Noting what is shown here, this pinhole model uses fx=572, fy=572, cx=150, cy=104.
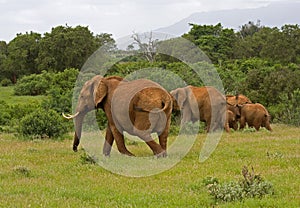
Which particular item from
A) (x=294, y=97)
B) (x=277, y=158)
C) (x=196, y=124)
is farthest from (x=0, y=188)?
(x=294, y=97)

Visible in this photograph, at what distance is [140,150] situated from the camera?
52.2 feet

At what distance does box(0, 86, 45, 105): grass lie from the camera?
44.1 metres

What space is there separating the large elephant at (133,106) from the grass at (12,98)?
27.6 metres

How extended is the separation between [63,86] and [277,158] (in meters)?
31.2

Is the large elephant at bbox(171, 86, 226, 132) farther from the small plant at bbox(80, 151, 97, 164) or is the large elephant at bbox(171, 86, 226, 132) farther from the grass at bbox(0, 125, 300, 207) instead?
the small plant at bbox(80, 151, 97, 164)

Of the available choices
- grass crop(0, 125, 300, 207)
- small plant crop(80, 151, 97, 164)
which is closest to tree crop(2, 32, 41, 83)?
grass crop(0, 125, 300, 207)

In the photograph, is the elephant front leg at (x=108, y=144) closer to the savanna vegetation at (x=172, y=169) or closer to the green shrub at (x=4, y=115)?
the savanna vegetation at (x=172, y=169)

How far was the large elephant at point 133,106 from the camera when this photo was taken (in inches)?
523

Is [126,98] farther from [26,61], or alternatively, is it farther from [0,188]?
[26,61]

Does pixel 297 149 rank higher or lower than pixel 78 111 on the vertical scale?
Result: lower

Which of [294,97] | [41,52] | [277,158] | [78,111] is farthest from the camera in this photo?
[41,52]

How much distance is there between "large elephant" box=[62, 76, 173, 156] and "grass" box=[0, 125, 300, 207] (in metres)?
0.75

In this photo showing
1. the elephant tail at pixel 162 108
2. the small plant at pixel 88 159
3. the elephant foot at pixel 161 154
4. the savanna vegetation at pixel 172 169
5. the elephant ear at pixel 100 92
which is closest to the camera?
the savanna vegetation at pixel 172 169

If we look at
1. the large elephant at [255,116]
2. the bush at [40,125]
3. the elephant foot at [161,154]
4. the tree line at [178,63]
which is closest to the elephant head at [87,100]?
the elephant foot at [161,154]
